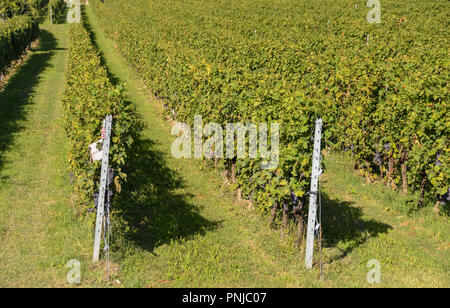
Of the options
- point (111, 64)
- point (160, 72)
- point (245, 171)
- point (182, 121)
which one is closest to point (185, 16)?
point (111, 64)

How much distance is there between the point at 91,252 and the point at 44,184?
158 inches

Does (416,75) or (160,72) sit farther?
(160,72)

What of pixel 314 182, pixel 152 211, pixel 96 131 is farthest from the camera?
pixel 152 211

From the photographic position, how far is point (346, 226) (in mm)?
9047

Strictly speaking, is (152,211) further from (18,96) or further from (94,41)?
(94,41)

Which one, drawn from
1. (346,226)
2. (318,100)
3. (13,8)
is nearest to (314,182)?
(318,100)

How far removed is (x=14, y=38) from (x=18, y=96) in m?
8.06

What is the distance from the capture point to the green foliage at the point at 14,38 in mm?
23611

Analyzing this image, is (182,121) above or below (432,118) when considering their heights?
below

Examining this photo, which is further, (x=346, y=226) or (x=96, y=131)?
(x=346, y=226)

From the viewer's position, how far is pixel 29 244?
834cm

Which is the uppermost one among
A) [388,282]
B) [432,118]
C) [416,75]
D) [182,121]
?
[416,75]

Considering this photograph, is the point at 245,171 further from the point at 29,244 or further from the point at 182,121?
the point at 182,121

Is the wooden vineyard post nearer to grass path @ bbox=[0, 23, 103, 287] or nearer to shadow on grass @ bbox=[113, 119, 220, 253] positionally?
grass path @ bbox=[0, 23, 103, 287]
